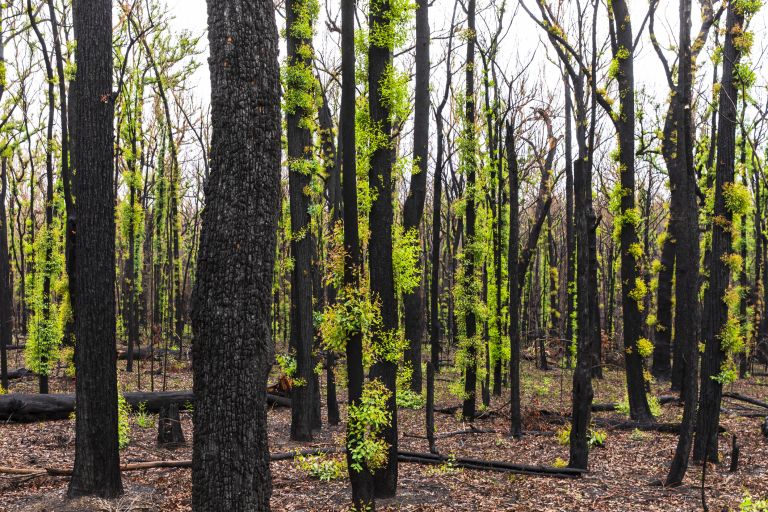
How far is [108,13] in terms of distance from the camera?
7215 millimetres

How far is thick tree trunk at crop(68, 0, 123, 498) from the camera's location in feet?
23.0

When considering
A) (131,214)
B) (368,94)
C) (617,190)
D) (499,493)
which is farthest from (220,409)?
(131,214)

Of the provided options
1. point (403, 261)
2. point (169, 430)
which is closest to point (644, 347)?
point (403, 261)

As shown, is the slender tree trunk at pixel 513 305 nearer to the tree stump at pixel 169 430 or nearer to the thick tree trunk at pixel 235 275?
the tree stump at pixel 169 430

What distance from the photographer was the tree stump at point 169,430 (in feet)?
34.9

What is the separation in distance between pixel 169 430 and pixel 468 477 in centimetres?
568

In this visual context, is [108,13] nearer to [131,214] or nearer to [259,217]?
[259,217]

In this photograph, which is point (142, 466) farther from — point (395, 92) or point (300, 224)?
point (395, 92)

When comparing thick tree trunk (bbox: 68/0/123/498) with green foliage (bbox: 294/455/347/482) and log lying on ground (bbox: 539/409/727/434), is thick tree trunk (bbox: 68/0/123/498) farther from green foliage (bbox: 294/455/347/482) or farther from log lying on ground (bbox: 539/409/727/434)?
log lying on ground (bbox: 539/409/727/434)

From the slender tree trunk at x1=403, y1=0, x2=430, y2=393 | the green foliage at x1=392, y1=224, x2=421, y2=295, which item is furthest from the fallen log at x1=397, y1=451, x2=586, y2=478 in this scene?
the green foliage at x1=392, y1=224, x2=421, y2=295

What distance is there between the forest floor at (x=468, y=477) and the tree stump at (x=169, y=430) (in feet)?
0.59

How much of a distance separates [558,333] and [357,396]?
2333 centimetres

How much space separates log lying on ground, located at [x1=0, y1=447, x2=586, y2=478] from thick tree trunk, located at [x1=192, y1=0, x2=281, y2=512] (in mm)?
4901

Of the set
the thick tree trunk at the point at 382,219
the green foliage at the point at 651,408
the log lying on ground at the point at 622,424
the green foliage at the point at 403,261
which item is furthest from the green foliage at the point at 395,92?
the green foliage at the point at 651,408
